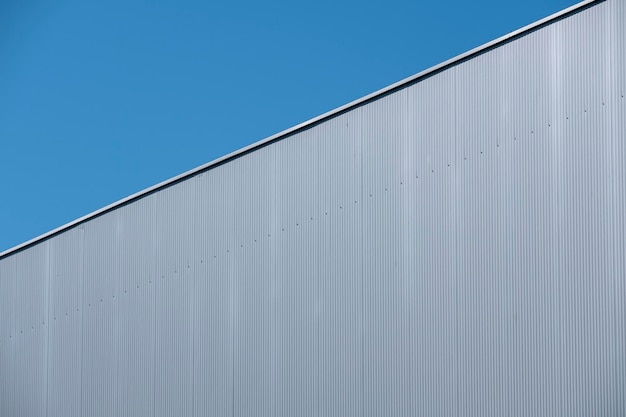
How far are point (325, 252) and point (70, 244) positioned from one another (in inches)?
199

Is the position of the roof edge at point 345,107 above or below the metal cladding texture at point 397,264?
above

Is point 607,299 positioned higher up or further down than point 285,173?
further down

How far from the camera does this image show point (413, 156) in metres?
11.4

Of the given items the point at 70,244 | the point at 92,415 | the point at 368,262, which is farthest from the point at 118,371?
the point at 368,262

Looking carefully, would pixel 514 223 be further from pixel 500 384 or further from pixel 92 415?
pixel 92 415

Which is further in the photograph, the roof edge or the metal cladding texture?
the roof edge

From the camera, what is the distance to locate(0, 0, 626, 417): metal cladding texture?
32.7 ft

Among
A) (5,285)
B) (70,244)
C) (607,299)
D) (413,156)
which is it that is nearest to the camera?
(607,299)

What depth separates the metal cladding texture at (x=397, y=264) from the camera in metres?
9.98

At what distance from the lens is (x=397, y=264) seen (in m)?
11.5

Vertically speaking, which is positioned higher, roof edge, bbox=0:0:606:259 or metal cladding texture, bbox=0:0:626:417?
roof edge, bbox=0:0:606:259

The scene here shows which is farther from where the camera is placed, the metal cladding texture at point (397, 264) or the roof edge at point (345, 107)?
the roof edge at point (345, 107)

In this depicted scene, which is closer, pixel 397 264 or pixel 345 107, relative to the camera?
pixel 397 264

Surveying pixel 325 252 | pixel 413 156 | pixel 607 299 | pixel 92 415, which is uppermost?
pixel 413 156
